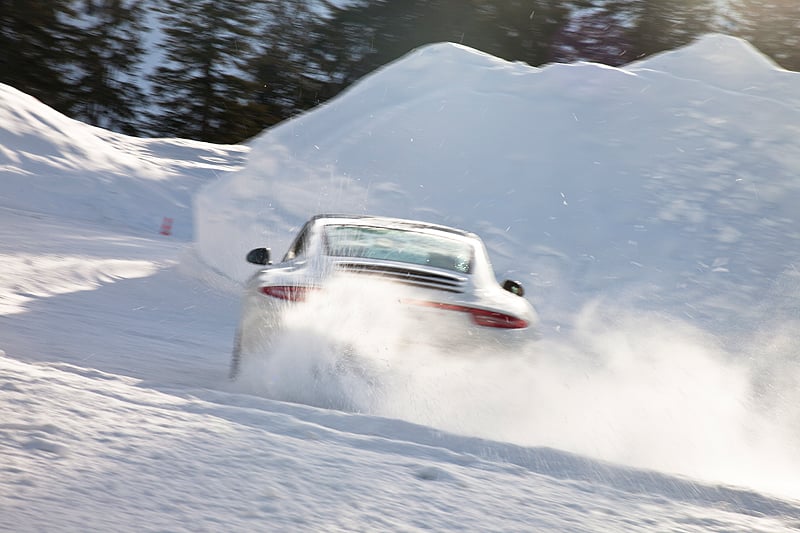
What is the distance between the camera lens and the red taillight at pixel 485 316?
617 cm

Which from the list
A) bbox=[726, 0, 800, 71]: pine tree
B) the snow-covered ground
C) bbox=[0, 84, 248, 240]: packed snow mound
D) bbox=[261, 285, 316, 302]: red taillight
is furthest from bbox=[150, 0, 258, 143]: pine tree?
bbox=[261, 285, 316, 302]: red taillight

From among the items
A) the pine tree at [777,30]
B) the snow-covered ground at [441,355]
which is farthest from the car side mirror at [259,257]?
the pine tree at [777,30]

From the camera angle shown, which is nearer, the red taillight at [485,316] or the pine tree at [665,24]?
the red taillight at [485,316]

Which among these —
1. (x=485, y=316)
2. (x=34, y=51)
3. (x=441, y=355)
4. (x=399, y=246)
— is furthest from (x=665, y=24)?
(x=441, y=355)

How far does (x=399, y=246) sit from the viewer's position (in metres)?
7.16

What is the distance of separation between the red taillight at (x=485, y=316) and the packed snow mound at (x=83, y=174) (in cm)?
1427

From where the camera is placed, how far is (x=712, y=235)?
15.4 meters

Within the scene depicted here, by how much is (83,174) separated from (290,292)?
16.8 meters

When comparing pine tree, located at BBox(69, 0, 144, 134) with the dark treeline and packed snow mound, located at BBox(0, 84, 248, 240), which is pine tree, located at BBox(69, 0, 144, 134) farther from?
packed snow mound, located at BBox(0, 84, 248, 240)

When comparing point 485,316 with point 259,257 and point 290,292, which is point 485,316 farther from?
point 259,257

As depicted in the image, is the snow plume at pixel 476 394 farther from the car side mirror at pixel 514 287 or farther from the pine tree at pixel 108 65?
the pine tree at pixel 108 65

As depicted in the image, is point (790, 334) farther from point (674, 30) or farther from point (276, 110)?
point (276, 110)

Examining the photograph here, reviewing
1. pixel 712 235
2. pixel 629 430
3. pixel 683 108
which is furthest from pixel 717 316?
pixel 629 430

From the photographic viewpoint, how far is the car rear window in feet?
22.7
